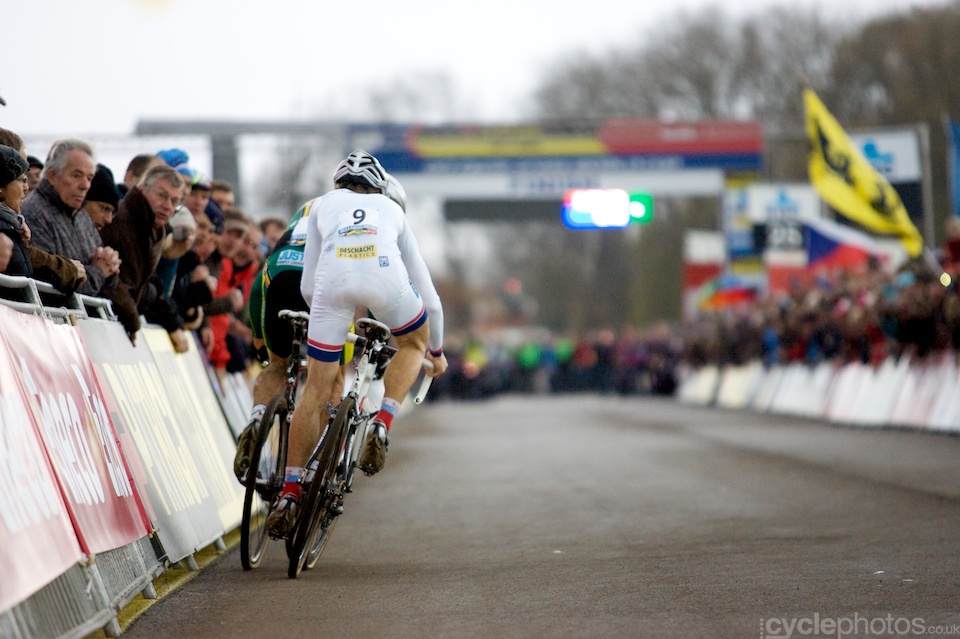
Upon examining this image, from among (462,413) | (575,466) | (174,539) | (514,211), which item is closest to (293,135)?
(514,211)

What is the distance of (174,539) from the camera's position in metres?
7.73

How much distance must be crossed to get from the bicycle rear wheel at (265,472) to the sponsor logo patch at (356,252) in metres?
0.84

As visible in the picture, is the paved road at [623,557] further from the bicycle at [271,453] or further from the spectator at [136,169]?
the spectator at [136,169]

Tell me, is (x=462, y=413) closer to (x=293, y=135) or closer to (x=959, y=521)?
(x=293, y=135)

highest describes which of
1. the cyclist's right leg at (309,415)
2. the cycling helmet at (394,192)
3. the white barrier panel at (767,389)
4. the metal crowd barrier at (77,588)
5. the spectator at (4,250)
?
the cycling helmet at (394,192)

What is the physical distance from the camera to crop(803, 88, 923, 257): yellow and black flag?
74.5 feet

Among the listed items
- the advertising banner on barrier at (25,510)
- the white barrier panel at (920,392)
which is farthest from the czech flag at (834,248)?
the advertising banner on barrier at (25,510)

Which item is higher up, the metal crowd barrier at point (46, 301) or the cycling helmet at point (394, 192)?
the cycling helmet at point (394, 192)

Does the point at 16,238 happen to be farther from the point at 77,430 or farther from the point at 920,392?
the point at 920,392

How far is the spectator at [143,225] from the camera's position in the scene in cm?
954

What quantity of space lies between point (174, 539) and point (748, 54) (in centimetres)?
4484

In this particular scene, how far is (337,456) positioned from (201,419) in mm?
2540

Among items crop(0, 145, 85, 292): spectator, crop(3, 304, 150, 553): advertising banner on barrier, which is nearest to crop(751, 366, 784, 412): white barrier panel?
crop(0, 145, 85, 292): spectator

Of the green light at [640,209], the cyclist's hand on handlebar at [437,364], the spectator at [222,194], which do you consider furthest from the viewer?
the green light at [640,209]
